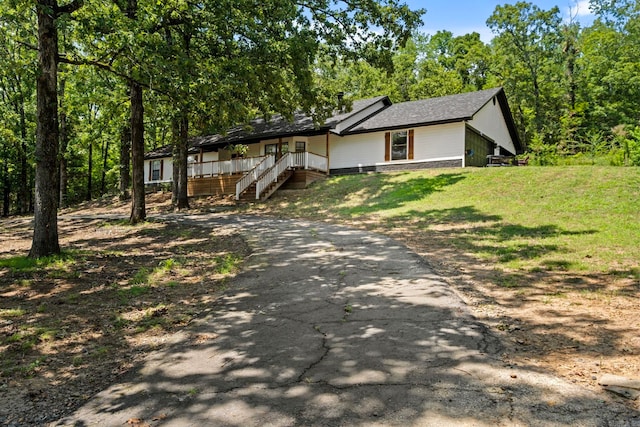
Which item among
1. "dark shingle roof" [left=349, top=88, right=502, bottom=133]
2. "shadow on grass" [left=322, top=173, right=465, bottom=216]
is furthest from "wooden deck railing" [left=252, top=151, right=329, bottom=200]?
"dark shingle roof" [left=349, top=88, right=502, bottom=133]

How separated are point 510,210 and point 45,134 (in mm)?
12858

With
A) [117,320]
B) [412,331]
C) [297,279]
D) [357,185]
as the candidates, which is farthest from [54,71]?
[357,185]

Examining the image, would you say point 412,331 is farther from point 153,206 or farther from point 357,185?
point 153,206

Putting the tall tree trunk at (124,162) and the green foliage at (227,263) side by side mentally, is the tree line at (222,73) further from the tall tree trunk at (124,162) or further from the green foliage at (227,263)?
the green foliage at (227,263)

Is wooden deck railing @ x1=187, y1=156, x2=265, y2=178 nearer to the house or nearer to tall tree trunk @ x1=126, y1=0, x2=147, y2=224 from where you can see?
the house

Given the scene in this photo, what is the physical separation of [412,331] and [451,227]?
25.1 feet

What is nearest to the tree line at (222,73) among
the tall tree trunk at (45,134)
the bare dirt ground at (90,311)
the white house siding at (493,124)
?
the tall tree trunk at (45,134)

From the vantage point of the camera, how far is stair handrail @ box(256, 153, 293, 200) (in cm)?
2117

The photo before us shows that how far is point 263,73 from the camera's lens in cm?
1294

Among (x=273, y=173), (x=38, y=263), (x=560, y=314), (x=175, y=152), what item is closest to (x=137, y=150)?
(x=175, y=152)

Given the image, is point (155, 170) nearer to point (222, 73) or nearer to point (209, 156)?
point (209, 156)

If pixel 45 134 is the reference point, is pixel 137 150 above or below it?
above

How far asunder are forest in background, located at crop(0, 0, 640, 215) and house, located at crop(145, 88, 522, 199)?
3224 millimetres

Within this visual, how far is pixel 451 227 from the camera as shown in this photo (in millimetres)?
11336
